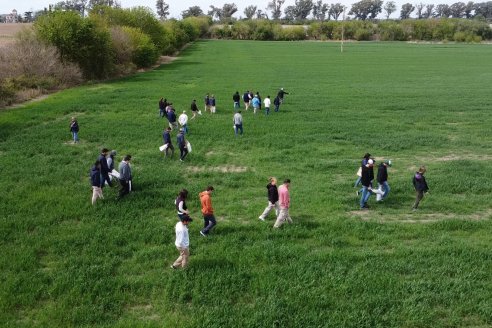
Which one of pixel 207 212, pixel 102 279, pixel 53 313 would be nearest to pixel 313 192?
pixel 207 212

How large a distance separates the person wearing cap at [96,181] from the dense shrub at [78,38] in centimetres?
3625

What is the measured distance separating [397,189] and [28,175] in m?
13.9

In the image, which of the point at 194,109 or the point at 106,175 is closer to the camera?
the point at 106,175

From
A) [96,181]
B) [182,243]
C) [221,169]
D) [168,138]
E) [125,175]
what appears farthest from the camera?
[168,138]

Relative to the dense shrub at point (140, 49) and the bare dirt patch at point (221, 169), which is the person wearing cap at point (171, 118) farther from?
the dense shrub at point (140, 49)

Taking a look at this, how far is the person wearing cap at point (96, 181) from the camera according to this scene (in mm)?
13758

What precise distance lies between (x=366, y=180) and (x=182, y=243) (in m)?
6.80

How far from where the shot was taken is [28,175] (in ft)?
55.4

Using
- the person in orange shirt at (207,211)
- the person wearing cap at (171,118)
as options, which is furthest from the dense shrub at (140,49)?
the person in orange shirt at (207,211)

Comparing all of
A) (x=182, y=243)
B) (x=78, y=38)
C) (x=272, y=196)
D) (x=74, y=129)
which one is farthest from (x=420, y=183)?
(x=78, y=38)

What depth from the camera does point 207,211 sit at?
468 inches

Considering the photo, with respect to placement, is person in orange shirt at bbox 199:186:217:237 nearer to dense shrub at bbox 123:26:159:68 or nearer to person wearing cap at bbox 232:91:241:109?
person wearing cap at bbox 232:91:241:109

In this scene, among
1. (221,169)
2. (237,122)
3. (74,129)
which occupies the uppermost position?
(237,122)

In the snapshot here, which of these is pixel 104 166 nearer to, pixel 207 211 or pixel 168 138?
pixel 168 138
